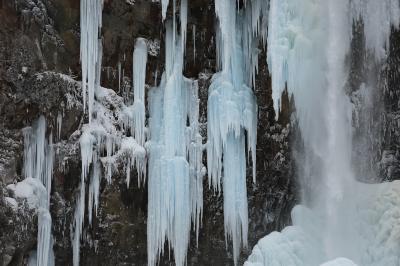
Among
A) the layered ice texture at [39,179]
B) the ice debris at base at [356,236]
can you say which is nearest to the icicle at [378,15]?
the ice debris at base at [356,236]

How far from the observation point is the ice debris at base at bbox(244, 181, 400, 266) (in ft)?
30.3

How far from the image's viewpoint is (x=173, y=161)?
35.0 ft

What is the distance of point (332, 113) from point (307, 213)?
225 centimetres

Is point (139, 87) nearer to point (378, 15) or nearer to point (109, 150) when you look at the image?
point (109, 150)

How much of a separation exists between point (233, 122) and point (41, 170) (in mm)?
3425

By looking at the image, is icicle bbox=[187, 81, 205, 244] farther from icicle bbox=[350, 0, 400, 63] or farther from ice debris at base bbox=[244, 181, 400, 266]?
icicle bbox=[350, 0, 400, 63]

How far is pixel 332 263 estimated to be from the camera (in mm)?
7852

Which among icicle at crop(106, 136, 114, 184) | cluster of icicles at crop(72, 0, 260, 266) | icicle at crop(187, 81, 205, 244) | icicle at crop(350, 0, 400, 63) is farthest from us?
icicle at crop(350, 0, 400, 63)

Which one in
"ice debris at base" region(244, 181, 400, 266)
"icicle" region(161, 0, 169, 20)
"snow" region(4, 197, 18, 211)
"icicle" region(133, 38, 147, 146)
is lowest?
"ice debris at base" region(244, 181, 400, 266)

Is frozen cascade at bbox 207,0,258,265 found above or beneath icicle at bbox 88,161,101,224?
above

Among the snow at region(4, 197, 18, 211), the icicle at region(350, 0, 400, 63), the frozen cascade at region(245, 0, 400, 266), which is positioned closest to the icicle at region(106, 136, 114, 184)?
the snow at region(4, 197, 18, 211)

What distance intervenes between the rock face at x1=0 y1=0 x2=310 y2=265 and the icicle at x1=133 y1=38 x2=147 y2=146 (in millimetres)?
135

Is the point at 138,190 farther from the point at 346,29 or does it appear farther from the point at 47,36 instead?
the point at 346,29

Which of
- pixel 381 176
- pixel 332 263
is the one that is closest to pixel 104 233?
pixel 332 263
